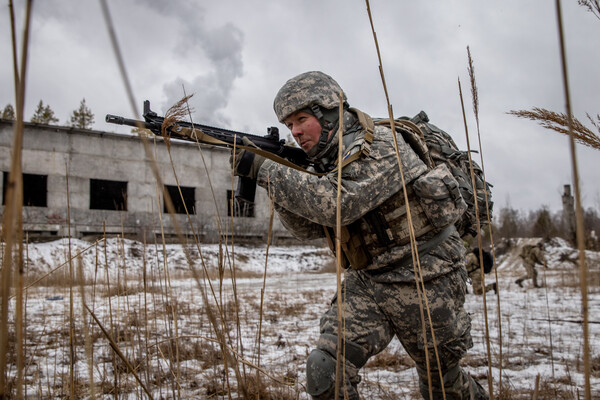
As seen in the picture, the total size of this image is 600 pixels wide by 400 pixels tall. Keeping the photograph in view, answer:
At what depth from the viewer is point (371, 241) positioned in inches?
82.2

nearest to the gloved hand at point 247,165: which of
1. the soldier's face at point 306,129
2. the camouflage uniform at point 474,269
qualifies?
the soldier's face at point 306,129

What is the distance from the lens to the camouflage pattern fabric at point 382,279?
188 cm

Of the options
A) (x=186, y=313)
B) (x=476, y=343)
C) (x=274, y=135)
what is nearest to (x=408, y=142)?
(x=274, y=135)

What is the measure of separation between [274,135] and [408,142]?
853mm

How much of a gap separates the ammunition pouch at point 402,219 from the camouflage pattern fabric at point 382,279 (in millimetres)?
52

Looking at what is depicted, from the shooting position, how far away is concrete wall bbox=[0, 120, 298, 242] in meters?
15.7

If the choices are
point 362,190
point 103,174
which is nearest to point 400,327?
point 362,190

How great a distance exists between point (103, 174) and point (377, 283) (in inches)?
670

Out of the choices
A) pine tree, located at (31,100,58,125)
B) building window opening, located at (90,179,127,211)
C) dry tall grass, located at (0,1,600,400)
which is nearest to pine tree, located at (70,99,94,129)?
pine tree, located at (31,100,58,125)

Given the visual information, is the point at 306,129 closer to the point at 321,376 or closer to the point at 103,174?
the point at 321,376

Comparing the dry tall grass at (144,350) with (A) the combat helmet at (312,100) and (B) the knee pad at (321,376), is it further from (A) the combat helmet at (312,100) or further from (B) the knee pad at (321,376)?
(A) the combat helmet at (312,100)

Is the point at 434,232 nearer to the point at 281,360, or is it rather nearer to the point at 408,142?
the point at 408,142

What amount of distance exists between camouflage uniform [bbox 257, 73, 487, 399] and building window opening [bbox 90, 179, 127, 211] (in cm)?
1738

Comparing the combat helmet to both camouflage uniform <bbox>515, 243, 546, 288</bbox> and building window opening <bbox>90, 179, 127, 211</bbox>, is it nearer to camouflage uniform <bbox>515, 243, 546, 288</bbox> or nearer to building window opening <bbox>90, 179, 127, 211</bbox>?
camouflage uniform <bbox>515, 243, 546, 288</bbox>
